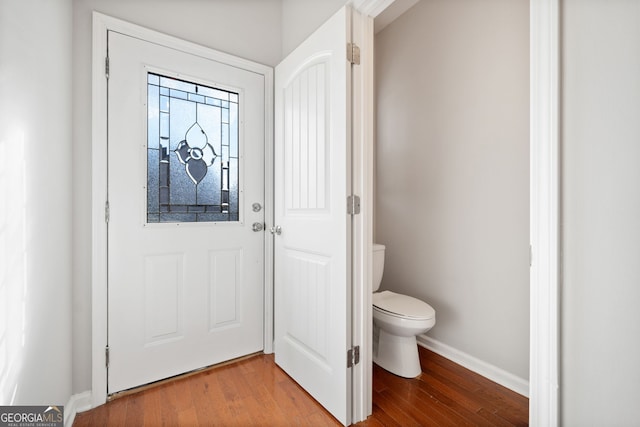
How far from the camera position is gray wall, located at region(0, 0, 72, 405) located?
812mm

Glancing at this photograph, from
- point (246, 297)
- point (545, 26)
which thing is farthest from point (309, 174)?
point (545, 26)

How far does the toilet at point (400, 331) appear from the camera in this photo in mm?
1785

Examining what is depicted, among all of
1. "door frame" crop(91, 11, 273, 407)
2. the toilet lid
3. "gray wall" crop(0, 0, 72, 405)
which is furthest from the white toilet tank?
"gray wall" crop(0, 0, 72, 405)

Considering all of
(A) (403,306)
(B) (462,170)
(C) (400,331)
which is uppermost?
(B) (462,170)

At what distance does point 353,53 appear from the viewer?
145 centimetres

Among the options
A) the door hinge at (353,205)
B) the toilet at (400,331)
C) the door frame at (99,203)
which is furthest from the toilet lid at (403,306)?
the door frame at (99,203)

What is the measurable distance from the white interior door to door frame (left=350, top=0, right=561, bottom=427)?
776 millimetres

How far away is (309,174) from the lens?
1663 mm

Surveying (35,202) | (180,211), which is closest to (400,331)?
(180,211)

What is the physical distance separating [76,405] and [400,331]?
178 centimetres

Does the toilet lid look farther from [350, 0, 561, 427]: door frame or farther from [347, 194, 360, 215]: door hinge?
[350, 0, 561, 427]: door frame
